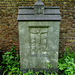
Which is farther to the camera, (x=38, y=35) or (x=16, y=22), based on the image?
(x=16, y=22)

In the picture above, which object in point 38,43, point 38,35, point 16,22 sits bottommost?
point 38,43

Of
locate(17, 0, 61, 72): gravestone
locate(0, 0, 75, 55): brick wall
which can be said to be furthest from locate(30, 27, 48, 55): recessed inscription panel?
locate(0, 0, 75, 55): brick wall

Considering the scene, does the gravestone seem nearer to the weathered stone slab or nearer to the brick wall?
the weathered stone slab

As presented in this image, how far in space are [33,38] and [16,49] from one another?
1434 mm

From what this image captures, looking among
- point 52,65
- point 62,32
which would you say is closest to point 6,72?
point 52,65

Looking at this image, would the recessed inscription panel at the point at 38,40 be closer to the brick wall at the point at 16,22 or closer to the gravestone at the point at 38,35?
the gravestone at the point at 38,35

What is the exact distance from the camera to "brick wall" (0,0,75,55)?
9.98 ft

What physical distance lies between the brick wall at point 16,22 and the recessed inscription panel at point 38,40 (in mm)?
1238

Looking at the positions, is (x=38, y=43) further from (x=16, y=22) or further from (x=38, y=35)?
(x=16, y=22)

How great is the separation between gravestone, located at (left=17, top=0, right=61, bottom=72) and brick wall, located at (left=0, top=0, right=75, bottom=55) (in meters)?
1.02

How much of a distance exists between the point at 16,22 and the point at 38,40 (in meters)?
1.38

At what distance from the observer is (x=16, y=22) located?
3178mm

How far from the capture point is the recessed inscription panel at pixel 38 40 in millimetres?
2186

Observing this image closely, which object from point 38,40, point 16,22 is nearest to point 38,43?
point 38,40
